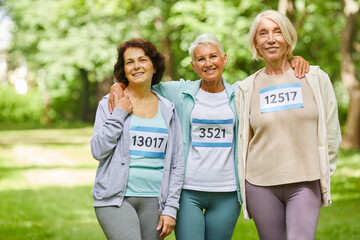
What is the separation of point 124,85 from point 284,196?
4.50 feet

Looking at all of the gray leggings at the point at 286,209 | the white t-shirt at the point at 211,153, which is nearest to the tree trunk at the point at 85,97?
the white t-shirt at the point at 211,153

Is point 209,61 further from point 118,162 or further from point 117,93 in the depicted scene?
point 118,162

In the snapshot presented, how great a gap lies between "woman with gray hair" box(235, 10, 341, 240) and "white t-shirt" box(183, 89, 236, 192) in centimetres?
11

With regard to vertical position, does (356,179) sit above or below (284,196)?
below

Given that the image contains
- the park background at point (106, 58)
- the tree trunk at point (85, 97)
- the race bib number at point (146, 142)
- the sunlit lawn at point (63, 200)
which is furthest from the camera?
the tree trunk at point (85, 97)

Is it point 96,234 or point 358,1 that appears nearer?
point 96,234

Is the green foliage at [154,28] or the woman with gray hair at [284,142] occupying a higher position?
the green foliage at [154,28]

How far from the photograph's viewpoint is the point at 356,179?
12.0 m

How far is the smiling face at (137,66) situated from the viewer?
3543 mm

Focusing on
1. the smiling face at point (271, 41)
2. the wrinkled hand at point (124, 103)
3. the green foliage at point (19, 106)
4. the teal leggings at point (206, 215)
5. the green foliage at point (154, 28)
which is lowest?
the green foliage at point (19, 106)

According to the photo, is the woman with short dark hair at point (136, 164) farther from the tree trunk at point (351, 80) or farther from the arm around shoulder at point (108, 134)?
the tree trunk at point (351, 80)

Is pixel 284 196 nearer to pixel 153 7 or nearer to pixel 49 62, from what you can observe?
pixel 153 7

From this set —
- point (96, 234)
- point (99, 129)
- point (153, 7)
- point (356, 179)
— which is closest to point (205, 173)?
point (99, 129)

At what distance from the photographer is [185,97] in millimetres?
3838
